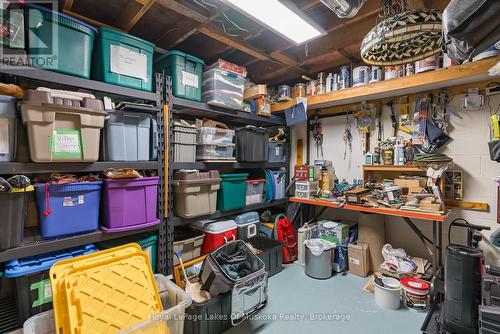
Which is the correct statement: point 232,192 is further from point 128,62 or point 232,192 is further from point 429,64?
point 429,64

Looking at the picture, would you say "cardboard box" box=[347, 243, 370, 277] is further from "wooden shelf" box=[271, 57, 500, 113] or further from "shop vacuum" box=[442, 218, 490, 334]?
"wooden shelf" box=[271, 57, 500, 113]

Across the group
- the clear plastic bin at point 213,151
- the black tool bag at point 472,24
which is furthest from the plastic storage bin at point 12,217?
the black tool bag at point 472,24

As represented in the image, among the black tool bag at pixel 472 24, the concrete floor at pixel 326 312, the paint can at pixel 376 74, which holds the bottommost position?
the concrete floor at pixel 326 312

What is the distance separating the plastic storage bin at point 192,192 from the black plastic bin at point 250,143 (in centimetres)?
54

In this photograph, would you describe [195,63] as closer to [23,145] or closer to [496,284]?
[23,145]

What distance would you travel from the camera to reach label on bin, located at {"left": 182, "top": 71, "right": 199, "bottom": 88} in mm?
2349

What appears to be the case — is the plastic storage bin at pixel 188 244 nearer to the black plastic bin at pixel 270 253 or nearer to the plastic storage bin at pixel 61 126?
the black plastic bin at pixel 270 253

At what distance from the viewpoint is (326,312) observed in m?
2.09

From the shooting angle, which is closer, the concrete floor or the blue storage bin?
the blue storage bin

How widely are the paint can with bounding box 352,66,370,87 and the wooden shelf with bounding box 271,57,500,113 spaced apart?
0.27 ft

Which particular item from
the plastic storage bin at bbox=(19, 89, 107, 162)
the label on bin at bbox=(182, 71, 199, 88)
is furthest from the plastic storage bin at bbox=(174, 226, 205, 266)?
the label on bin at bbox=(182, 71, 199, 88)

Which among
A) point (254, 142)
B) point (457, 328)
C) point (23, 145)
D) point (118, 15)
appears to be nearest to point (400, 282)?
point (457, 328)

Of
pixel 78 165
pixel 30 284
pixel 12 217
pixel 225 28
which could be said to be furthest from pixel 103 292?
pixel 225 28

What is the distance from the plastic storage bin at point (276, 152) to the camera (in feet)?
11.4
